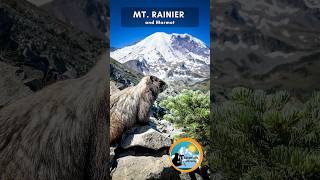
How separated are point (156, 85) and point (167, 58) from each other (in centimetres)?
47

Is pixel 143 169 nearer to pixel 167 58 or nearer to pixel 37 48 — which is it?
pixel 167 58

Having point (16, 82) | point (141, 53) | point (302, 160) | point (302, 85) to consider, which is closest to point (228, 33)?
point (302, 85)

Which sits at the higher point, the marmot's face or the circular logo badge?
the marmot's face

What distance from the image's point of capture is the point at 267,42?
424 inches

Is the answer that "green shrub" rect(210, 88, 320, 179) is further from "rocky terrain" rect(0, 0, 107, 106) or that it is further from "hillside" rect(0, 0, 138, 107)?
"rocky terrain" rect(0, 0, 107, 106)

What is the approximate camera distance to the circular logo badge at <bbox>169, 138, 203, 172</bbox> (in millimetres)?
4145

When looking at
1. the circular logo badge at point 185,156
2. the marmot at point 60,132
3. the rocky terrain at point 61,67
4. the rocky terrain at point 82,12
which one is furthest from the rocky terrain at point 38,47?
the circular logo badge at point 185,156

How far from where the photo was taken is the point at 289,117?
3.47 metres

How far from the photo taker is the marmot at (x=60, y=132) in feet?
10.5

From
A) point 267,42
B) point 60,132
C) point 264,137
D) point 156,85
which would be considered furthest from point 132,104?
point 267,42

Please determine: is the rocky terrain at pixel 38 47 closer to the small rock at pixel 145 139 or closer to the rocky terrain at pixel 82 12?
the rocky terrain at pixel 82 12

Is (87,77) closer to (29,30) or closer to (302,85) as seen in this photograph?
(302,85)

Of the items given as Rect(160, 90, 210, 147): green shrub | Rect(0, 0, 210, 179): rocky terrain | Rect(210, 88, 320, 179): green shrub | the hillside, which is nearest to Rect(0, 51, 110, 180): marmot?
Rect(0, 0, 210, 179): rocky terrain

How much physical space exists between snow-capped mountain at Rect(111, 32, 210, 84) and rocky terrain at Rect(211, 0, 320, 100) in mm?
4645
